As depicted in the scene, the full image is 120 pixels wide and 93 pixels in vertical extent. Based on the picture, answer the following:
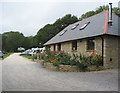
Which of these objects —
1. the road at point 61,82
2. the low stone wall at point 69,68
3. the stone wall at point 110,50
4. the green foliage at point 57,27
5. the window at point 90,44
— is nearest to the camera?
the road at point 61,82

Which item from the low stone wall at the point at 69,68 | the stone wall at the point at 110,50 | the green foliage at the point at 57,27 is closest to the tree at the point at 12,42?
the green foliage at the point at 57,27

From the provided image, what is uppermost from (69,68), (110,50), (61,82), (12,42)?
(12,42)

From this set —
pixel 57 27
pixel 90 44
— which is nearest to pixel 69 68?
pixel 90 44

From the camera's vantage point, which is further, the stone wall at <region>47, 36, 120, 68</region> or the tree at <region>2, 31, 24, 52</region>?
the tree at <region>2, 31, 24, 52</region>

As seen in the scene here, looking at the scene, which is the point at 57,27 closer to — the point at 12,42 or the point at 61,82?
the point at 12,42

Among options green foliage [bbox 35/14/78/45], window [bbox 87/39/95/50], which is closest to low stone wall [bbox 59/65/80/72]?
window [bbox 87/39/95/50]

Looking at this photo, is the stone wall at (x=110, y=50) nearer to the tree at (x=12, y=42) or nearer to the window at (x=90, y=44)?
the window at (x=90, y=44)

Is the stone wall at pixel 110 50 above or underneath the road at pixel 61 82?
above

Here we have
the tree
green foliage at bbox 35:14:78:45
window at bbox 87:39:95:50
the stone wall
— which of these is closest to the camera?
the stone wall

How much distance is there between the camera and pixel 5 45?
63.3m

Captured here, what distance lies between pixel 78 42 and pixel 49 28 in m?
31.9

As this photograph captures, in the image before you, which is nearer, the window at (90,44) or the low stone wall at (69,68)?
the low stone wall at (69,68)

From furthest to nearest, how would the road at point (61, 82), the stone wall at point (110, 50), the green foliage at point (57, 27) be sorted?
the green foliage at point (57, 27) < the stone wall at point (110, 50) < the road at point (61, 82)

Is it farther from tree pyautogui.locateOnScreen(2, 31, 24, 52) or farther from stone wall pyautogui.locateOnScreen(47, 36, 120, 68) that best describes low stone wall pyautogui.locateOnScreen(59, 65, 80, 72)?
tree pyautogui.locateOnScreen(2, 31, 24, 52)
